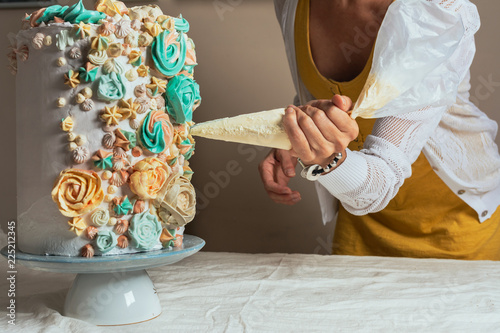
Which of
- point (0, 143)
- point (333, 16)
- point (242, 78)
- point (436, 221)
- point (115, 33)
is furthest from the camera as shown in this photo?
point (0, 143)

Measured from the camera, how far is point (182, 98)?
2.24 ft

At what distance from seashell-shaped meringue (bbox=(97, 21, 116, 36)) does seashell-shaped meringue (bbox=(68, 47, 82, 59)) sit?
32 millimetres

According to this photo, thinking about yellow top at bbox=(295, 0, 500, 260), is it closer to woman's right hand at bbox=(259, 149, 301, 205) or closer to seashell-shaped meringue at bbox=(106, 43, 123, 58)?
woman's right hand at bbox=(259, 149, 301, 205)

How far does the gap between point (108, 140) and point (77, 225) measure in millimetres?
101

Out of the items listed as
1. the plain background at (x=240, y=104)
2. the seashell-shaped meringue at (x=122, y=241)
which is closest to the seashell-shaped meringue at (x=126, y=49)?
the seashell-shaped meringue at (x=122, y=241)

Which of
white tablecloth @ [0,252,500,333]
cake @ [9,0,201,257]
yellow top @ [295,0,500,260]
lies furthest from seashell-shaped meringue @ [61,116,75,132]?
yellow top @ [295,0,500,260]

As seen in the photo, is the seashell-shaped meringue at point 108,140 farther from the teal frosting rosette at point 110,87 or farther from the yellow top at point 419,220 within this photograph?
the yellow top at point 419,220

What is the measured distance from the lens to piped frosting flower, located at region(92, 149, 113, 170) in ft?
2.07

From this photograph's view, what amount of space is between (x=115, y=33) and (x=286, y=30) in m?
0.62

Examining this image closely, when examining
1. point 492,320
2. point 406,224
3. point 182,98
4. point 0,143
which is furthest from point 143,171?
point 0,143

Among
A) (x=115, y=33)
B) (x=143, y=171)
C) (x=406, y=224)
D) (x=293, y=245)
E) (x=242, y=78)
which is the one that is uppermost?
(x=242, y=78)

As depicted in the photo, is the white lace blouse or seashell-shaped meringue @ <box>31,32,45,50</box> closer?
seashell-shaped meringue @ <box>31,32,45,50</box>

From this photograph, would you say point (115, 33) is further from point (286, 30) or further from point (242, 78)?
point (242, 78)

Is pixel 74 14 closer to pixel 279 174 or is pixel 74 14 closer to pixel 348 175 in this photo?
pixel 348 175
